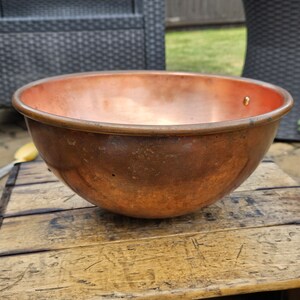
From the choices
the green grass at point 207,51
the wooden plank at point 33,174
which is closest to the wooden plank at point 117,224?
the wooden plank at point 33,174

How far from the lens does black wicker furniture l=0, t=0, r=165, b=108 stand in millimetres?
1835

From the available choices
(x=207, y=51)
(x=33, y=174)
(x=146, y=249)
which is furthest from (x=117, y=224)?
(x=207, y=51)

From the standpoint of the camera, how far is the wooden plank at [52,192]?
97 cm

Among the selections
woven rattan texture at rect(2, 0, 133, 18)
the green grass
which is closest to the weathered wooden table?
woven rattan texture at rect(2, 0, 133, 18)

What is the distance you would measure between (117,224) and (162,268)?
0.17 metres

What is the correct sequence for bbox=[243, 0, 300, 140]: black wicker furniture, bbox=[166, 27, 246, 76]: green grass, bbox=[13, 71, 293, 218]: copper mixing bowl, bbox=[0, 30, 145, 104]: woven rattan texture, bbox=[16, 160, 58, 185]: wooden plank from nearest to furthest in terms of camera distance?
bbox=[13, 71, 293, 218]: copper mixing bowl, bbox=[16, 160, 58, 185]: wooden plank, bbox=[243, 0, 300, 140]: black wicker furniture, bbox=[0, 30, 145, 104]: woven rattan texture, bbox=[166, 27, 246, 76]: green grass

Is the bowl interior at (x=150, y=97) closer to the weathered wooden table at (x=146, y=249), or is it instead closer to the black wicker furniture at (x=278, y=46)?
the weathered wooden table at (x=146, y=249)

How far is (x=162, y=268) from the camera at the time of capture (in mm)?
733

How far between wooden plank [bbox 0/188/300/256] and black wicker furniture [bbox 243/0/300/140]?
96 cm

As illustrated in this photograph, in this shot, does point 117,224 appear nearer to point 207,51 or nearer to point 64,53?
point 64,53

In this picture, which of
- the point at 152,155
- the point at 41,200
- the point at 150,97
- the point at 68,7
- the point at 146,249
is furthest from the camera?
the point at 68,7

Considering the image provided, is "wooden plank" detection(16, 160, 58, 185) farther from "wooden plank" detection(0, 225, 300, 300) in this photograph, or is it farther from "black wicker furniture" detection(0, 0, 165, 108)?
"black wicker furniture" detection(0, 0, 165, 108)

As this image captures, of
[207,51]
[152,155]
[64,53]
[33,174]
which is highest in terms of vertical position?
[152,155]

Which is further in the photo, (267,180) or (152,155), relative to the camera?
(267,180)
